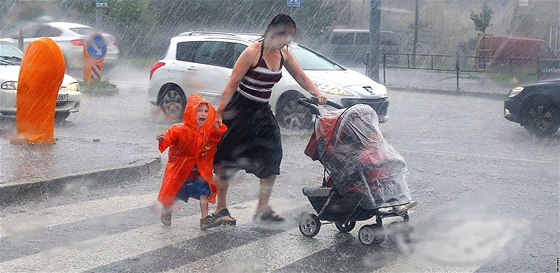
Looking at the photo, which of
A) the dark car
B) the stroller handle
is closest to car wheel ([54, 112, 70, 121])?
the dark car

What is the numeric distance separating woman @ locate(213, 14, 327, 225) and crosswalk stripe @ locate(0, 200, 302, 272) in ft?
1.14

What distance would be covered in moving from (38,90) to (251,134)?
189 inches

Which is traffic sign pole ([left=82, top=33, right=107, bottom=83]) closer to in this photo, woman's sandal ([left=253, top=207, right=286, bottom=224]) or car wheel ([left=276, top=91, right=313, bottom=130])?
car wheel ([left=276, top=91, right=313, bottom=130])

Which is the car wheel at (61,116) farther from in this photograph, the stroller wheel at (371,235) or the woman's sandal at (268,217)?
the stroller wheel at (371,235)

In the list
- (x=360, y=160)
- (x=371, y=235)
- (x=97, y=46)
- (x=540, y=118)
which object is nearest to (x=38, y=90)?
(x=360, y=160)

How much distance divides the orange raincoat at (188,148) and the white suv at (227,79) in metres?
6.99

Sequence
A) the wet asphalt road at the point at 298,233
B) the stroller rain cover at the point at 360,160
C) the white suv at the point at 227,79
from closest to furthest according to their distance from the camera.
→ the wet asphalt road at the point at 298,233, the stroller rain cover at the point at 360,160, the white suv at the point at 227,79

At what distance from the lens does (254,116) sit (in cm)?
734

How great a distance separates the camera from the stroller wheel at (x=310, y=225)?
7008 mm

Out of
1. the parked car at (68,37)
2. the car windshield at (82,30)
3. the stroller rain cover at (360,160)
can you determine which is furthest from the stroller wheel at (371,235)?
the car windshield at (82,30)

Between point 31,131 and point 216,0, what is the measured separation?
94.1ft

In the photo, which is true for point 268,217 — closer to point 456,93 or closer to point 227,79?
point 227,79

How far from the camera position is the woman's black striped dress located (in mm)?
7301

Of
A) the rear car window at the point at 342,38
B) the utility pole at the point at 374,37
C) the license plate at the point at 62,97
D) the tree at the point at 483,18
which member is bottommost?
the rear car window at the point at 342,38
